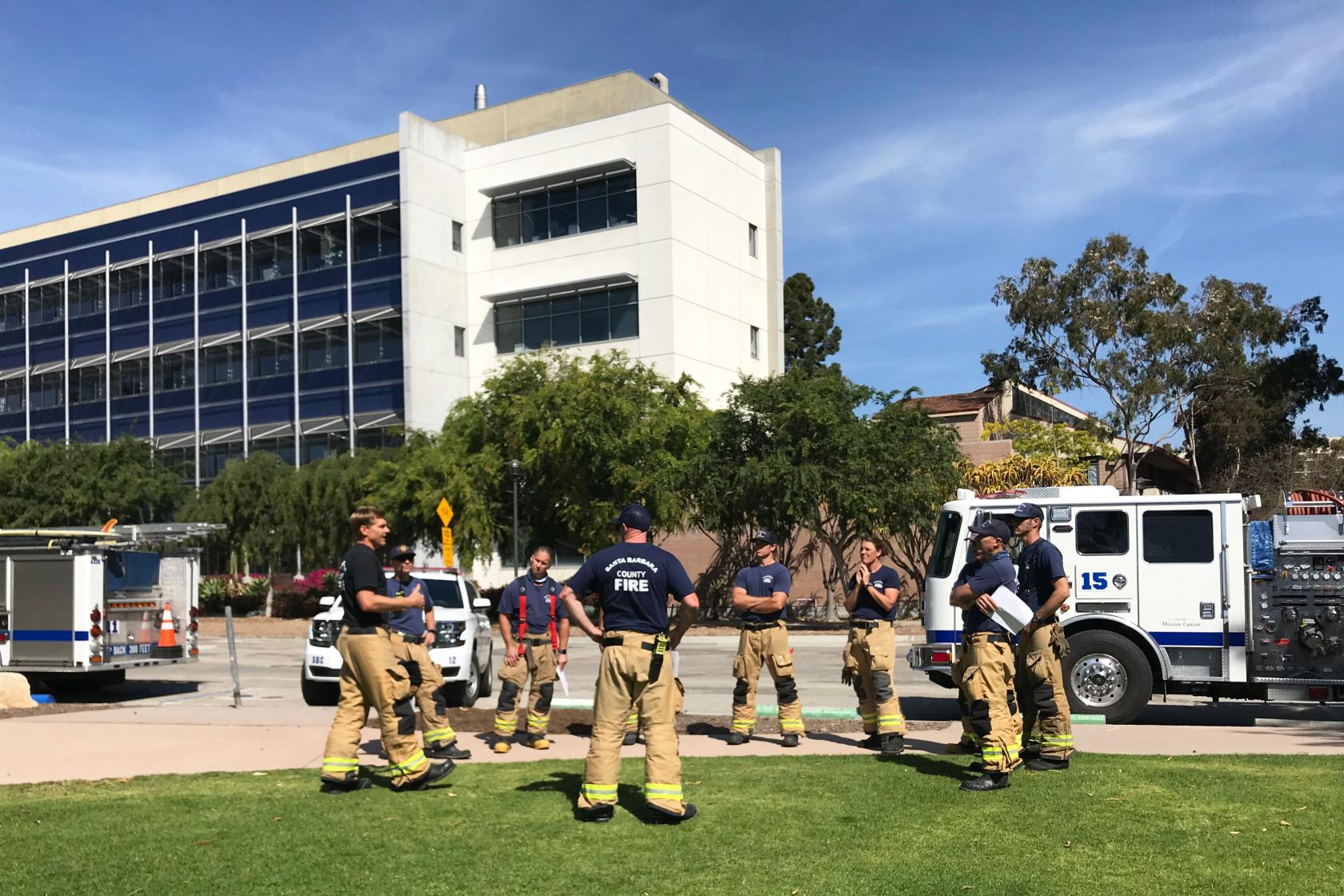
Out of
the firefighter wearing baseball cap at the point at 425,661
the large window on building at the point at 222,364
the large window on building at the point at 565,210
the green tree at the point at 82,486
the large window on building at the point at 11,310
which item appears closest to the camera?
the firefighter wearing baseball cap at the point at 425,661

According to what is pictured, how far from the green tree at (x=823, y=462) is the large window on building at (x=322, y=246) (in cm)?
2681

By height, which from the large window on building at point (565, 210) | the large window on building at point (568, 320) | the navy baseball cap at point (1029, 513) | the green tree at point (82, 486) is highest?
the large window on building at point (565, 210)

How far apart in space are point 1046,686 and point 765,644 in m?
2.60

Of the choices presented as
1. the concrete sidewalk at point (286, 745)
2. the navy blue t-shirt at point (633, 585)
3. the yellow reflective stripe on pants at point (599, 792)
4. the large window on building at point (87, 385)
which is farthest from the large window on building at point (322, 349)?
the yellow reflective stripe on pants at point (599, 792)

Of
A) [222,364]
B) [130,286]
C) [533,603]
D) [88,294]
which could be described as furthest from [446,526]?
[88,294]

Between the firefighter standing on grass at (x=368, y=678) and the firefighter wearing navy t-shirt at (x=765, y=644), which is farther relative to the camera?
the firefighter wearing navy t-shirt at (x=765, y=644)

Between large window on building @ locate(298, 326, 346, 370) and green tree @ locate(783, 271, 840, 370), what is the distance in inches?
918

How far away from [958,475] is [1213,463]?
2062cm

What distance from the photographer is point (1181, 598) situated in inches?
507

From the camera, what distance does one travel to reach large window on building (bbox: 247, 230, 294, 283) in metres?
57.1

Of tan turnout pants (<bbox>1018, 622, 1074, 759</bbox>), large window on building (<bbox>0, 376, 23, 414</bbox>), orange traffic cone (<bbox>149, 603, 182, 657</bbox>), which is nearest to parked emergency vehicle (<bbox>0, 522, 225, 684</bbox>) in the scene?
orange traffic cone (<bbox>149, 603, 182, 657</bbox>)

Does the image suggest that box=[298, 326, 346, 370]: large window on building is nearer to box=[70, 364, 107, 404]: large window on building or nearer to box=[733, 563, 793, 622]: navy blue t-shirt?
box=[70, 364, 107, 404]: large window on building

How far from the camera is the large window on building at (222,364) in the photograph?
191ft

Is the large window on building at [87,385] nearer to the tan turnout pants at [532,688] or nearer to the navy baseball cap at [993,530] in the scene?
the tan turnout pants at [532,688]
